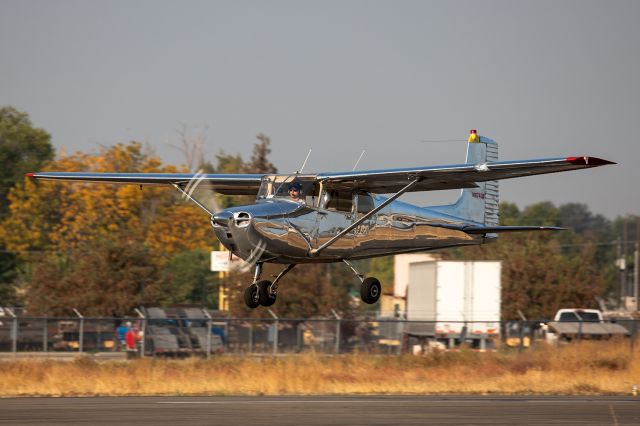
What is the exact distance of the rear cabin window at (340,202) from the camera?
20344 mm

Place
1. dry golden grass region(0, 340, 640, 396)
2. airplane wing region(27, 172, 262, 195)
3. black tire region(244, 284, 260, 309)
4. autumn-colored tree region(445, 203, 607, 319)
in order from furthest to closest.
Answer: autumn-colored tree region(445, 203, 607, 319) → dry golden grass region(0, 340, 640, 396) → airplane wing region(27, 172, 262, 195) → black tire region(244, 284, 260, 309)

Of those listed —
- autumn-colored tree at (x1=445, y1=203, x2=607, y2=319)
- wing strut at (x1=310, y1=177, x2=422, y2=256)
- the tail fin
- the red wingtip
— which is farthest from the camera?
autumn-colored tree at (x1=445, y1=203, x2=607, y2=319)

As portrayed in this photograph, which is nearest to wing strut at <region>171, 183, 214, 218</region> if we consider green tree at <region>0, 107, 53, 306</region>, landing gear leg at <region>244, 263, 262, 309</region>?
landing gear leg at <region>244, 263, 262, 309</region>

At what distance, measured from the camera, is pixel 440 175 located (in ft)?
66.9

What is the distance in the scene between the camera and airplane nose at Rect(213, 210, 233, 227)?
1811 cm

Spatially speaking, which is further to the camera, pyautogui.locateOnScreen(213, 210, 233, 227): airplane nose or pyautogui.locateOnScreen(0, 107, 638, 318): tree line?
pyautogui.locateOnScreen(0, 107, 638, 318): tree line

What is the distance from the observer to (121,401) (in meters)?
22.6

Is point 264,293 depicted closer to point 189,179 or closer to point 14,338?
point 189,179

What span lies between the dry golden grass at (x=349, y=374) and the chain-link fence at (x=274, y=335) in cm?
229

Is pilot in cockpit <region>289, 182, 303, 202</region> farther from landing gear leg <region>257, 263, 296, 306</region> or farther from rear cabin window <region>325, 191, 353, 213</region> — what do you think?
landing gear leg <region>257, 263, 296, 306</region>

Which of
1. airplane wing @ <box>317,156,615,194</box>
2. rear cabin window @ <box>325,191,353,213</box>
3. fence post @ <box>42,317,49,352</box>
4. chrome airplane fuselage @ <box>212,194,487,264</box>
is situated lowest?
fence post @ <box>42,317,49,352</box>

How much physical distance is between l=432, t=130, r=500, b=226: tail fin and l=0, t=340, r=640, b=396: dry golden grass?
4842mm

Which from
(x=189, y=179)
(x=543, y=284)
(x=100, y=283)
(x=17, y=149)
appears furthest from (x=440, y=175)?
(x=17, y=149)

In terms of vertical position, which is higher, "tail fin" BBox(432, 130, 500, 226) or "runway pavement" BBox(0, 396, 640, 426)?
"tail fin" BBox(432, 130, 500, 226)
